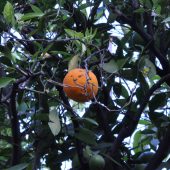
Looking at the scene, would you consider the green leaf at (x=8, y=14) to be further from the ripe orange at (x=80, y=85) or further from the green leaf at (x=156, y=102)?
the green leaf at (x=156, y=102)

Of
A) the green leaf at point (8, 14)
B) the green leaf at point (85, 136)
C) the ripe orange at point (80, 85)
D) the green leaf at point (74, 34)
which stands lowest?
the green leaf at point (85, 136)

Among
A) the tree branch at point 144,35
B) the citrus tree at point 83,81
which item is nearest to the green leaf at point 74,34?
the citrus tree at point 83,81

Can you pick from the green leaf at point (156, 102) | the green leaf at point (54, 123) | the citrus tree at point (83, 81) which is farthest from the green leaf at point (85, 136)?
the green leaf at point (156, 102)

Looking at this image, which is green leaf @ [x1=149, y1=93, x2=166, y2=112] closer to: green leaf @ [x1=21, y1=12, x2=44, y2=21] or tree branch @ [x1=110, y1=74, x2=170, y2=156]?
tree branch @ [x1=110, y1=74, x2=170, y2=156]

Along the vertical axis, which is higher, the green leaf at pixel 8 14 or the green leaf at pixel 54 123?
the green leaf at pixel 8 14

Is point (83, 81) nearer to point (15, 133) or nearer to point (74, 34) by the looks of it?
point (74, 34)

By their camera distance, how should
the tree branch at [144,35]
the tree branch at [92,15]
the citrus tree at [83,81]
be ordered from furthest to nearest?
1. the tree branch at [92,15]
2. the tree branch at [144,35]
3. the citrus tree at [83,81]

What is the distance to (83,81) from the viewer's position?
1061 mm

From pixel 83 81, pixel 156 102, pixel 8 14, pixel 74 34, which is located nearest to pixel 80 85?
pixel 83 81

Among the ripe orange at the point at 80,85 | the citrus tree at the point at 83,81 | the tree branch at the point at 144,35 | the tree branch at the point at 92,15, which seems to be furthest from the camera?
the tree branch at the point at 92,15

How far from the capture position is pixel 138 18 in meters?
1.41

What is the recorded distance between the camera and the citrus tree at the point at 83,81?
1.15 metres

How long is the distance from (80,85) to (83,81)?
0.04 feet

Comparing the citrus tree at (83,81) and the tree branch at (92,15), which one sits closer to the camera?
the citrus tree at (83,81)
